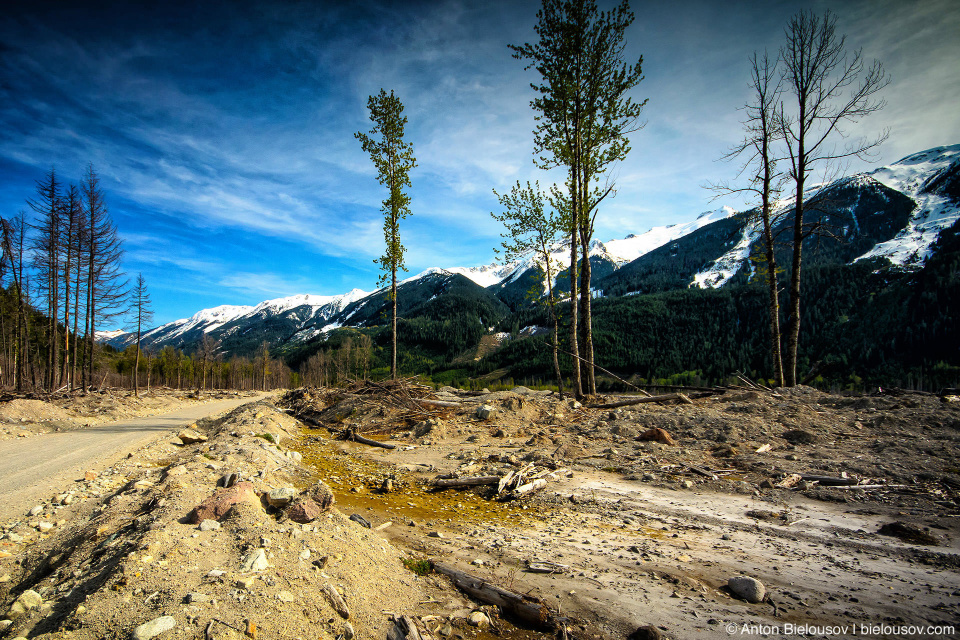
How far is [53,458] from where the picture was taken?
8969 mm

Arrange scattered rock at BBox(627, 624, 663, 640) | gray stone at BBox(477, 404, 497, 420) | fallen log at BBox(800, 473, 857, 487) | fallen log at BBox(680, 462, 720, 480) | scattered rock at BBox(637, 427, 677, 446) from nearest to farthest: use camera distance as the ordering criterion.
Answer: scattered rock at BBox(627, 624, 663, 640) < fallen log at BBox(800, 473, 857, 487) < fallen log at BBox(680, 462, 720, 480) < scattered rock at BBox(637, 427, 677, 446) < gray stone at BBox(477, 404, 497, 420)

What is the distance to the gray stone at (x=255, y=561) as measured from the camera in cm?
351

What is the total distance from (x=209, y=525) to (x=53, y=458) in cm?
855

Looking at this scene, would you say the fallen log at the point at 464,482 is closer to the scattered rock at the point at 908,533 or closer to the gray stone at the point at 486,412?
the scattered rock at the point at 908,533

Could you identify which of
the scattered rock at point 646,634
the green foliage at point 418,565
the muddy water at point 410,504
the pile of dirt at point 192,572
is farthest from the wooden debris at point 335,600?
the scattered rock at point 646,634

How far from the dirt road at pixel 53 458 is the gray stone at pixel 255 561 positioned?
434 centimetres

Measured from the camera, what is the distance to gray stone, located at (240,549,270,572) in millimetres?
3506

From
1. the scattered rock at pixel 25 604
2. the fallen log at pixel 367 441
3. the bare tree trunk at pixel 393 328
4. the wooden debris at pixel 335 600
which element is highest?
the bare tree trunk at pixel 393 328

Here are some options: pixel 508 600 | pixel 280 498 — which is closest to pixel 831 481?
pixel 508 600

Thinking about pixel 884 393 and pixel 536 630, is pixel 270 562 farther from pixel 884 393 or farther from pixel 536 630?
pixel 884 393

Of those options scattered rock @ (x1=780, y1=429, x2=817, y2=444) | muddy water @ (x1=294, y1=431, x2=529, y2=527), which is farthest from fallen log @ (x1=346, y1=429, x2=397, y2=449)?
scattered rock @ (x1=780, y1=429, x2=817, y2=444)

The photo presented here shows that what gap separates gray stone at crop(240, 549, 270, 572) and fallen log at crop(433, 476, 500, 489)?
4229 mm

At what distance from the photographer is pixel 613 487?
7.03 meters

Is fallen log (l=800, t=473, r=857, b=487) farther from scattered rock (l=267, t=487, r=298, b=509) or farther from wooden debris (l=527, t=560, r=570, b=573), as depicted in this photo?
scattered rock (l=267, t=487, r=298, b=509)
